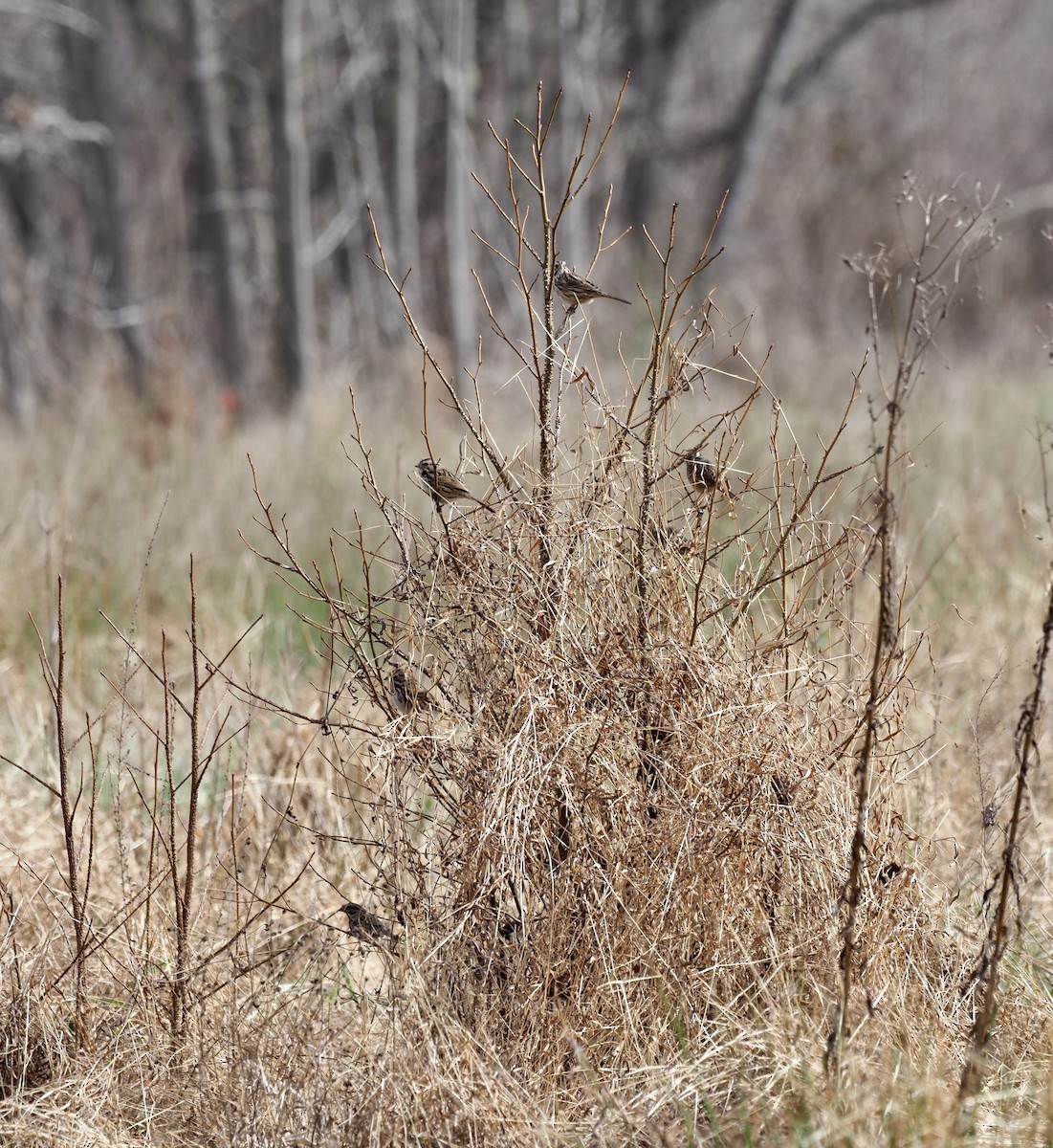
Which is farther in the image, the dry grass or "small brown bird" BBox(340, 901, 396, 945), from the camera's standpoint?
"small brown bird" BBox(340, 901, 396, 945)

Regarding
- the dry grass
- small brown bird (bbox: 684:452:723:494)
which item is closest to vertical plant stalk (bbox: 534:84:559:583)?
the dry grass

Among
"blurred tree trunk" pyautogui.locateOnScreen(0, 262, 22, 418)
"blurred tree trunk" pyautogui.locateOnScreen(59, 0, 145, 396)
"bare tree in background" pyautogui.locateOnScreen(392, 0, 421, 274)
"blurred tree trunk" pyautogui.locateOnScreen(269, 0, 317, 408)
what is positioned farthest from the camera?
"bare tree in background" pyautogui.locateOnScreen(392, 0, 421, 274)

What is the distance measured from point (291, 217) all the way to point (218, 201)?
91 centimetres

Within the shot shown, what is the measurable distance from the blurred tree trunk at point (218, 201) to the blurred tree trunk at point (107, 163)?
59cm

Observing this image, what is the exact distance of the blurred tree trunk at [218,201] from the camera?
29.0ft

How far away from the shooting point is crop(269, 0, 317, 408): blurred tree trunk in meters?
8.11

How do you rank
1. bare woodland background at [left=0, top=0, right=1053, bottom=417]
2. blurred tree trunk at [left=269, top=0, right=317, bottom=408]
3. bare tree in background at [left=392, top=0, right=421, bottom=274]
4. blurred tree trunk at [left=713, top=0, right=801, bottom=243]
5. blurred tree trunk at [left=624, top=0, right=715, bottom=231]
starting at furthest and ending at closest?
blurred tree trunk at [left=624, top=0, right=715, bottom=231] < blurred tree trunk at [left=713, top=0, right=801, bottom=243] < bare tree in background at [left=392, top=0, right=421, bottom=274] < bare woodland background at [left=0, top=0, right=1053, bottom=417] < blurred tree trunk at [left=269, top=0, right=317, bottom=408]

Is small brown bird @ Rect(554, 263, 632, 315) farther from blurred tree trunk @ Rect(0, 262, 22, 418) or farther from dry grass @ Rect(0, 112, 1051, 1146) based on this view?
blurred tree trunk @ Rect(0, 262, 22, 418)

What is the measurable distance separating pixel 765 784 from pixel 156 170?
9.77 m

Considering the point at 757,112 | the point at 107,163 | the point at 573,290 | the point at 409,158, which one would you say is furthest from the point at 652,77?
the point at 573,290

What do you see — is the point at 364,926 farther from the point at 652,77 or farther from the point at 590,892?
the point at 652,77

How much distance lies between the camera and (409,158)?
32.0 ft

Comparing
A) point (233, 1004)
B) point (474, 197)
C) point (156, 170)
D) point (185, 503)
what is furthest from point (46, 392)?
point (233, 1004)

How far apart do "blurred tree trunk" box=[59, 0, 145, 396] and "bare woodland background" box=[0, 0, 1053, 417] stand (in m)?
0.03
